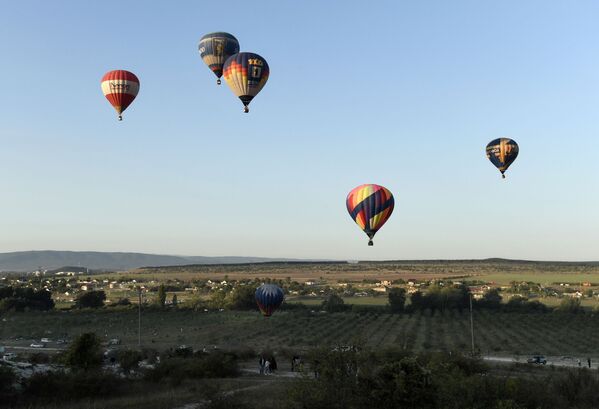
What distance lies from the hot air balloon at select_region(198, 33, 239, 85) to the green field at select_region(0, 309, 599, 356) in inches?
1074

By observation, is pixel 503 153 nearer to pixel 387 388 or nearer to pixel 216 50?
pixel 216 50

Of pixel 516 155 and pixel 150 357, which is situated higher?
pixel 516 155

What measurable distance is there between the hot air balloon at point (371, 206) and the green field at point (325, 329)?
14289 mm

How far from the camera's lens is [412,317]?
86312 millimetres

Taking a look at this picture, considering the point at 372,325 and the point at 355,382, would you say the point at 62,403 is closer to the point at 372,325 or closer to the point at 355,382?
the point at 355,382

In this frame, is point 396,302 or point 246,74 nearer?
point 246,74

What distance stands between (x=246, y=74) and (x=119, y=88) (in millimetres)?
11123

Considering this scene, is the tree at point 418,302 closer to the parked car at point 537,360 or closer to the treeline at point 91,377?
the parked car at point 537,360

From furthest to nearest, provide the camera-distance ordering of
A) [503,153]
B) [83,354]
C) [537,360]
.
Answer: [503,153] < [537,360] < [83,354]

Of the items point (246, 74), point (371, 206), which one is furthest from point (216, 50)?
point (371, 206)

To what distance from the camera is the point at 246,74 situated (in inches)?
1836

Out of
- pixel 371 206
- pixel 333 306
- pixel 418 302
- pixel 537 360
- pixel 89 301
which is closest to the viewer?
pixel 371 206

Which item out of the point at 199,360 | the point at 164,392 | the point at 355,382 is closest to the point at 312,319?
the point at 199,360

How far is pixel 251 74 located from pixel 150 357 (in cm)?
2448
